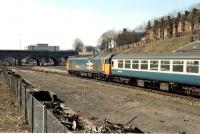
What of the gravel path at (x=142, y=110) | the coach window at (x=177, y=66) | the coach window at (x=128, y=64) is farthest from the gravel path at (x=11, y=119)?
the coach window at (x=128, y=64)

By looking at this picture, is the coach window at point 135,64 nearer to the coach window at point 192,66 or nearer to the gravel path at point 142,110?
the gravel path at point 142,110

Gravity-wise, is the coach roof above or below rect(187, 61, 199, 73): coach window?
above

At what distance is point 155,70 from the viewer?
3431 cm

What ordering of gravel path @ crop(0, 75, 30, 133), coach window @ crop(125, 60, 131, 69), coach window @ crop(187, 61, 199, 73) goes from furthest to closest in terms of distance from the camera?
coach window @ crop(125, 60, 131, 69), coach window @ crop(187, 61, 199, 73), gravel path @ crop(0, 75, 30, 133)

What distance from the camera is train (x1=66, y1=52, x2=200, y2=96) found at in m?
28.7

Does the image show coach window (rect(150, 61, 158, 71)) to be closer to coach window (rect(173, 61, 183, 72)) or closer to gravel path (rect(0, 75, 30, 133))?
coach window (rect(173, 61, 183, 72))

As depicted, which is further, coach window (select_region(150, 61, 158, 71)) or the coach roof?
coach window (select_region(150, 61, 158, 71))

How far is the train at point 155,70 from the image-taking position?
2866 centimetres

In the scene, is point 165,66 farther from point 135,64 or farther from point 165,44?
point 165,44

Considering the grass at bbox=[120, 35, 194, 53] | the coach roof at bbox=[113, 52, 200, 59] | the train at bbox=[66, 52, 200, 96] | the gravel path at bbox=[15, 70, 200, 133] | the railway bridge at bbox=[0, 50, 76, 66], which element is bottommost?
the gravel path at bbox=[15, 70, 200, 133]

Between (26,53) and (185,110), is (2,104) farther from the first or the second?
(26,53)

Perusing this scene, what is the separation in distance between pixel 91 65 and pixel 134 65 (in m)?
15.9

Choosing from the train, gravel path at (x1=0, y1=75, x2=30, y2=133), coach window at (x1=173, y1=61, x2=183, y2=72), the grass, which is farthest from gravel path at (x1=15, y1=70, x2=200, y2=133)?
the grass

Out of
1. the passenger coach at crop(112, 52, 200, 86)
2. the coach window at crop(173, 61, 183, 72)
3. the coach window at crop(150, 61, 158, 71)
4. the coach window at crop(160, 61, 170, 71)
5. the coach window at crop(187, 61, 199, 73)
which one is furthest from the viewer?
the coach window at crop(150, 61, 158, 71)
